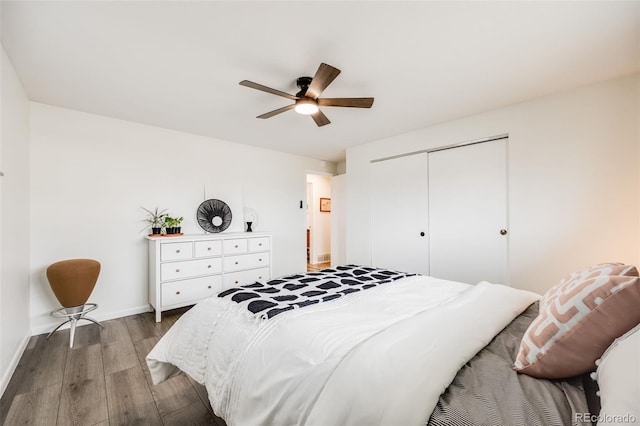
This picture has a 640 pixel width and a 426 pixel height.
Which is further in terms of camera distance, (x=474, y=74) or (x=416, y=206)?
(x=416, y=206)

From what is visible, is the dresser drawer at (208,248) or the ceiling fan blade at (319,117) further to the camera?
the dresser drawer at (208,248)

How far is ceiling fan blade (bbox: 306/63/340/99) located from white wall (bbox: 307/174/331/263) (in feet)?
13.9

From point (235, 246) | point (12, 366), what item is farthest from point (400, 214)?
point (12, 366)

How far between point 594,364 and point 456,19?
175 centimetres

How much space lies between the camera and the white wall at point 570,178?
84.8 inches

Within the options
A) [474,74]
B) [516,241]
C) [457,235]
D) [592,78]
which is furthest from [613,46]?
[457,235]

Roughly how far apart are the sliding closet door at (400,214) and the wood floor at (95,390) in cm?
280

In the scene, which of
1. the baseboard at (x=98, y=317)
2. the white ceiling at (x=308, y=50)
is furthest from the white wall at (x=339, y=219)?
the baseboard at (x=98, y=317)

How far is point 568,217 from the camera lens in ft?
7.86

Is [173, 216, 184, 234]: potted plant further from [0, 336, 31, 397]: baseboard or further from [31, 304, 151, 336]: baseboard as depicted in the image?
[0, 336, 31, 397]: baseboard

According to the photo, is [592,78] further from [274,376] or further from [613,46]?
[274,376]

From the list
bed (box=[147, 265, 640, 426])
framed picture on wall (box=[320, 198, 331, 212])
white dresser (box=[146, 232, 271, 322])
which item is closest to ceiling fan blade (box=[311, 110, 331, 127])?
bed (box=[147, 265, 640, 426])

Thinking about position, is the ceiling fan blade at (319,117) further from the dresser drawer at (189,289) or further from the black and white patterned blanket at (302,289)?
the dresser drawer at (189,289)

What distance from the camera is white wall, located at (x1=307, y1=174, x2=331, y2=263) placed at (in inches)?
250
